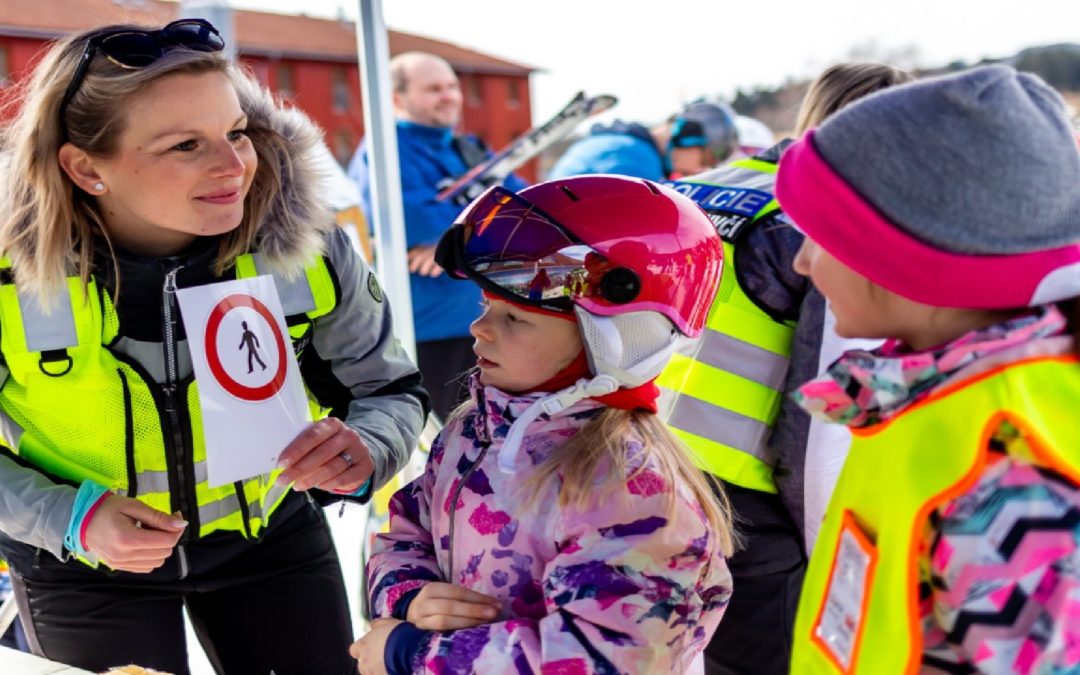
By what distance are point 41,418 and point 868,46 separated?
30.0ft

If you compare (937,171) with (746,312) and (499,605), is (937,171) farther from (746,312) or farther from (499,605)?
(746,312)

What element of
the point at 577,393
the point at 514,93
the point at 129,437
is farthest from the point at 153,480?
the point at 514,93

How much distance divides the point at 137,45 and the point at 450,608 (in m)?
1.16

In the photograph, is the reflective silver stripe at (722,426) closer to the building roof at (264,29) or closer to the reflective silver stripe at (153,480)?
the reflective silver stripe at (153,480)

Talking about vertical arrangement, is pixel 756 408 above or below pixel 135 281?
below

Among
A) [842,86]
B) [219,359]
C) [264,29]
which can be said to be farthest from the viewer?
[264,29]

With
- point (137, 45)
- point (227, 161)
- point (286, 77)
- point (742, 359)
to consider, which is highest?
point (286, 77)

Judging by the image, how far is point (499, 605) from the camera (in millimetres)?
1406

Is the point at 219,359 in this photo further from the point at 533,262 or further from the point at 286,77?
the point at 286,77

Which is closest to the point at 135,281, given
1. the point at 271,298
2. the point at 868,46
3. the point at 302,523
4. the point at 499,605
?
the point at 271,298

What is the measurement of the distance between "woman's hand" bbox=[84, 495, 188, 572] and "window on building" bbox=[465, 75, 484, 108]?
153 ft

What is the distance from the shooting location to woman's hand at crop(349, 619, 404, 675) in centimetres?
142

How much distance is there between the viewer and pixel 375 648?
4.71 feet

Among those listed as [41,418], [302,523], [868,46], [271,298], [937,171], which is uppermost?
[868,46]
